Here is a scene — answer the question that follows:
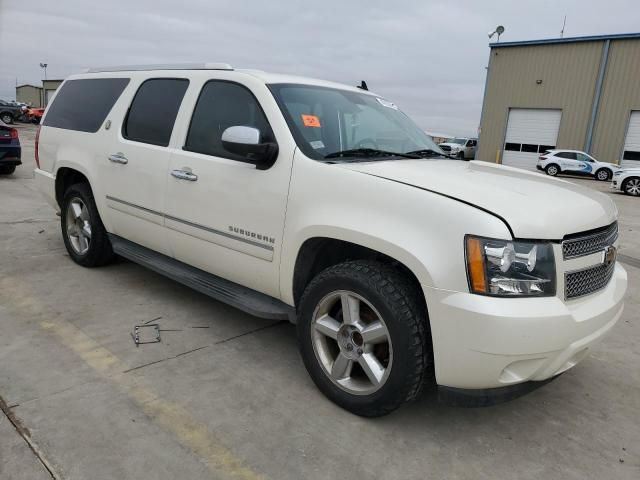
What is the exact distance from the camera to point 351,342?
2.72 m

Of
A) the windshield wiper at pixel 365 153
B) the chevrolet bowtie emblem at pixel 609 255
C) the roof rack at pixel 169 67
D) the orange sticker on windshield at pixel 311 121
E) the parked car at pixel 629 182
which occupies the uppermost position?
the roof rack at pixel 169 67

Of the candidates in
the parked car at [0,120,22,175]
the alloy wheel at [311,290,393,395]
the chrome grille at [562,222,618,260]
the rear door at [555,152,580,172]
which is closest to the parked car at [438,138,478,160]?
the rear door at [555,152,580,172]

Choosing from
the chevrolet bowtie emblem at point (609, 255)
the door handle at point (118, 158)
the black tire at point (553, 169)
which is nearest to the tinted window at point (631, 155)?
the black tire at point (553, 169)

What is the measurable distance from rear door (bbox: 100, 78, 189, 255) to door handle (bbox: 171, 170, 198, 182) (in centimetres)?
16

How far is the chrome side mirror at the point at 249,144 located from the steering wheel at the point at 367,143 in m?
0.58

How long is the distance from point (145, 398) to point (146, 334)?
0.86 meters

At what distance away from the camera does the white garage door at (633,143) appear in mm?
25219

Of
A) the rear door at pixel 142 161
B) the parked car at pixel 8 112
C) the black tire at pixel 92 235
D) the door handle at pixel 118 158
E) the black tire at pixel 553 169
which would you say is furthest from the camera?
the parked car at pixel 8 112

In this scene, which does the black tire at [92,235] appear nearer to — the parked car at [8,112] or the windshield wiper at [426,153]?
the windshield wiper at [426,153]

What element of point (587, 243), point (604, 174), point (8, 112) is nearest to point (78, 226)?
point (587, 243)

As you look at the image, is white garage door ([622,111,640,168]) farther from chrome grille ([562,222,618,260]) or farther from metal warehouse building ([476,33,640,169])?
chrome grille ([562,222,618,260])

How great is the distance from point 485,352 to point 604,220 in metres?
1.11

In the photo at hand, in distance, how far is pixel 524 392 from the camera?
245 cm

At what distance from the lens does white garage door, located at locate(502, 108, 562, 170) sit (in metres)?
28.0
